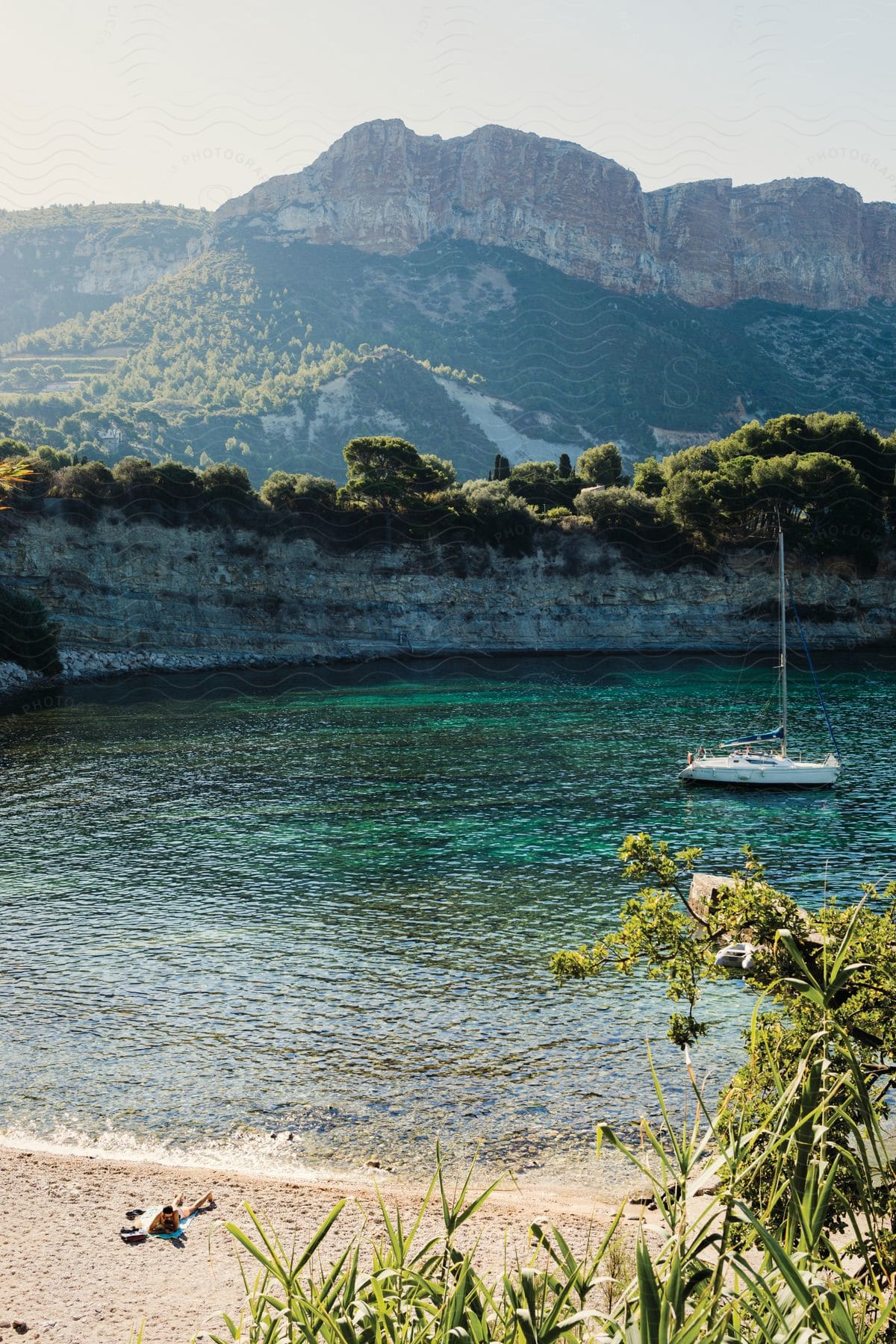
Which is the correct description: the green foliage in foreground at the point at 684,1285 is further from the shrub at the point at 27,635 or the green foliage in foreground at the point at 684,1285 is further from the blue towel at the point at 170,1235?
the shrub at the point at 27,635

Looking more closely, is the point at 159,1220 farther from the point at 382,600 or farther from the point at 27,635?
the point at 382,600

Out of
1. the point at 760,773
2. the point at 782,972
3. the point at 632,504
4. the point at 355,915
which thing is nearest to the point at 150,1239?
the point at 782,972

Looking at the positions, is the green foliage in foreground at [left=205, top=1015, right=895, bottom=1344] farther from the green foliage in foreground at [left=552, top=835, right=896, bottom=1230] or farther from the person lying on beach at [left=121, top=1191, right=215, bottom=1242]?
the person lying on beach at [left=121, top=1191, right=215, bottom=1242]

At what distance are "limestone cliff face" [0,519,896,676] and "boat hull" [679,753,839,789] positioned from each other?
157 ft

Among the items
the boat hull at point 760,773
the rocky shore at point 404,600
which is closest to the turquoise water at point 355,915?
the boat hull at point 760,773

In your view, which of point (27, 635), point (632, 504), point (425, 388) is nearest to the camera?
point (27, 635)

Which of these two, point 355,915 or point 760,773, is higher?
point 760,773

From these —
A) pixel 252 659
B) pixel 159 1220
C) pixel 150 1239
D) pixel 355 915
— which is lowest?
pixel 355 915

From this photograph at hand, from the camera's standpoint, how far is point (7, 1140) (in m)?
12.8

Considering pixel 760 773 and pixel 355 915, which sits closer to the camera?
pixel 355 915

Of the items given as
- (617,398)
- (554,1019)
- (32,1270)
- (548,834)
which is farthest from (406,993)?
(617,398)

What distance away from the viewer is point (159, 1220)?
1017cm

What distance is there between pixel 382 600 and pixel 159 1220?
76067 mm

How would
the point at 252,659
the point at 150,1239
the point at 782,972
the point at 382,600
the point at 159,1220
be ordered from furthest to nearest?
the point at 382,600 → the point at 252,659 → the point at 159,1220 → the point at 150,1239 → the point at 782,972
